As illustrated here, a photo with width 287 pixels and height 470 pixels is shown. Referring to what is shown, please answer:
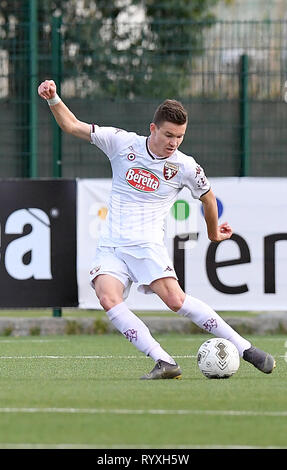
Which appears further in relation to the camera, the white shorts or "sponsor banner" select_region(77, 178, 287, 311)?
"sponsor banner" select_region(77, 178, 287, 311)

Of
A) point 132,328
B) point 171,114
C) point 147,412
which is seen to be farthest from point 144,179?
point 147,412

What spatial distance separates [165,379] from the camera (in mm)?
8406

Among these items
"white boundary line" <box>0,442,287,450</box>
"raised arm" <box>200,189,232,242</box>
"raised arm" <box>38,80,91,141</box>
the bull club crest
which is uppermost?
"raised arm" <box>38,80,91,141</box>

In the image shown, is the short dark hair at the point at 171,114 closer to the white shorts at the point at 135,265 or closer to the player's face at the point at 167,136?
the player's face at the point at 167,136

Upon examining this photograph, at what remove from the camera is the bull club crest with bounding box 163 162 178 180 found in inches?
345

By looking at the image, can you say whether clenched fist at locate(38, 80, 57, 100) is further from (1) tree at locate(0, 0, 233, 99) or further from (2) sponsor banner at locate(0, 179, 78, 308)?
(1) tree at locate(0, 0, 233, 99)

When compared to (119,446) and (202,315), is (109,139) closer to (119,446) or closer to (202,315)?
(202,315)

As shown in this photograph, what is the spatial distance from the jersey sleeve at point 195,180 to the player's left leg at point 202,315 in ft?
2.15

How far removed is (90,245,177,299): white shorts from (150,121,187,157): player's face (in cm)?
69

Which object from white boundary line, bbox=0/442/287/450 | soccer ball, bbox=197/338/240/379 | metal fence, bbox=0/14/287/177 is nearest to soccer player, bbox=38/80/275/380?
soccer ball, bbox=197/338/240/379

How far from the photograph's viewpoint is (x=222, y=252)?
13.6 m

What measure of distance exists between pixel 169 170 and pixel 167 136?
28 centimetres

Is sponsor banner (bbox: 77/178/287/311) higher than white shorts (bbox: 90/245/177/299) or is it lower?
lower

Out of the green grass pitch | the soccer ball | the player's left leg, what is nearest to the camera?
the green grass pitch
